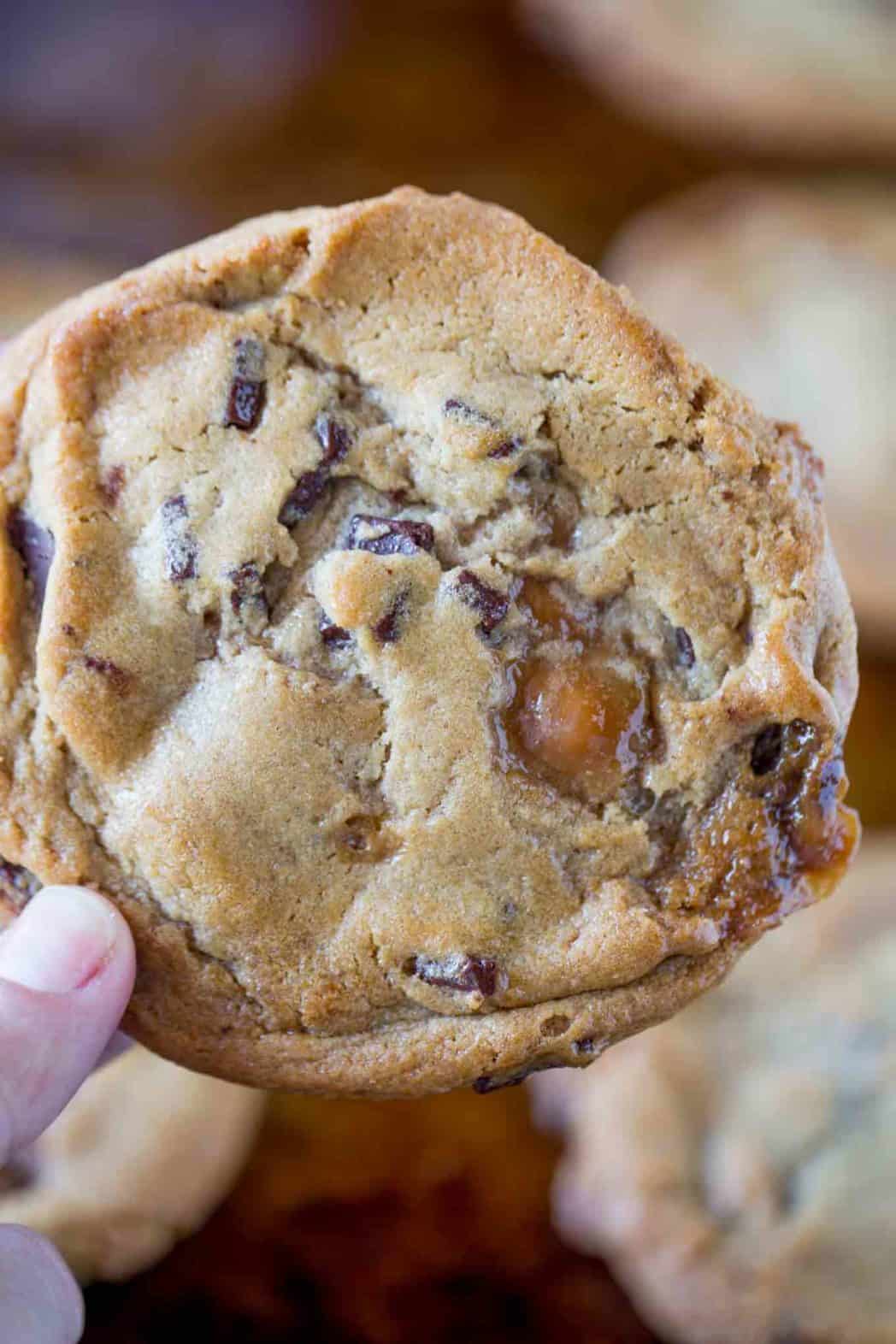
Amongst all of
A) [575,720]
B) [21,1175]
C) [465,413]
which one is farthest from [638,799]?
[21,1175]

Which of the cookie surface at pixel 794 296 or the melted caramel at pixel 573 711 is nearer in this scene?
the melted caramel at pixel 573 711

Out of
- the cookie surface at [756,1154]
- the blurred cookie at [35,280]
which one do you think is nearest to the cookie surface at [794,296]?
the cookie surface at [756,1154]

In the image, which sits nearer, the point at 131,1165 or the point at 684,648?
the point at 684,648

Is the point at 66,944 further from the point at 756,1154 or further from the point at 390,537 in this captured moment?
the point at 756,1154

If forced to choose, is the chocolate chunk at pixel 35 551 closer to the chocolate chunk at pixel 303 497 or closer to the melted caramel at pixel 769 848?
the chocolate chunk at pixel 303 497

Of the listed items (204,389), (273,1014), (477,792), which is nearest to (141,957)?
(273,1014)
